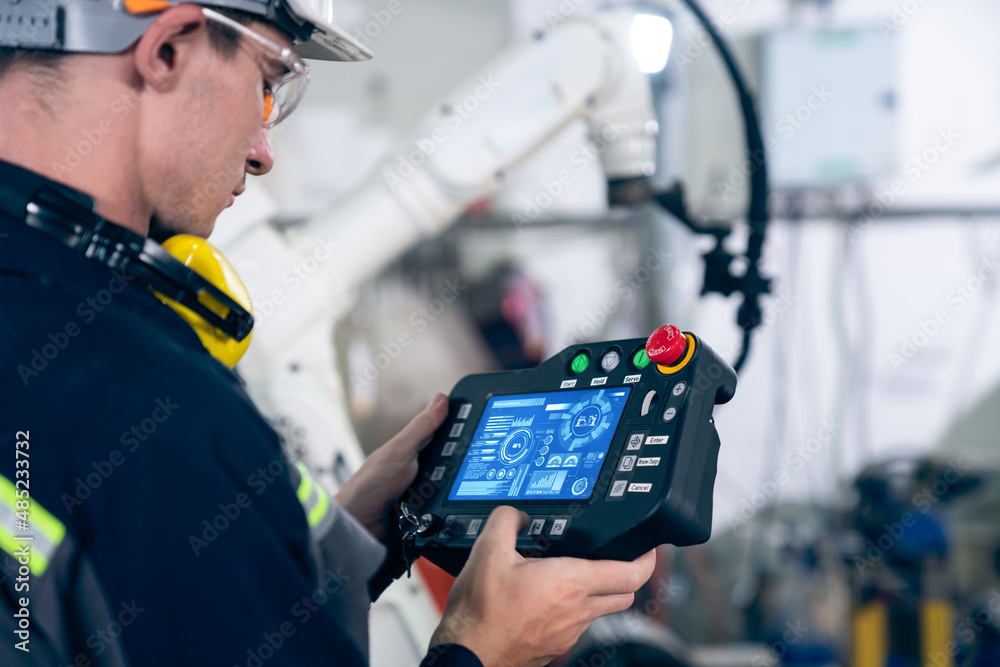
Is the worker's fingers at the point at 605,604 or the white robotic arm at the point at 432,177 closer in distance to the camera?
the worker's fingers at the point at 605,604

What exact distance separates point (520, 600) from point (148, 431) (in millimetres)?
281

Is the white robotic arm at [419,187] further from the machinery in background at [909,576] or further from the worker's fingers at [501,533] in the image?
the machinery in background at [909,576]

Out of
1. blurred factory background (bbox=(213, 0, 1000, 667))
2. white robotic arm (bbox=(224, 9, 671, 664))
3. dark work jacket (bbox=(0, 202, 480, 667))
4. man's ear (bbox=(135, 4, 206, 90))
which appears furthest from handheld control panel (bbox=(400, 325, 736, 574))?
blurred factory background (bbox=(213, 0, 1000, 667))

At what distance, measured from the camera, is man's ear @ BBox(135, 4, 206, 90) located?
1.77 ft

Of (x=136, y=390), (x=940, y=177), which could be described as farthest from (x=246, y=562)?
(x=940, y=177)

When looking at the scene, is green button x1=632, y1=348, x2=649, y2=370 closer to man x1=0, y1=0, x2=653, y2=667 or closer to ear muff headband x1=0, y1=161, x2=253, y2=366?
man x1=0, y1=0, x2=653, y2=667

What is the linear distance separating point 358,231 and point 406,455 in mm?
605

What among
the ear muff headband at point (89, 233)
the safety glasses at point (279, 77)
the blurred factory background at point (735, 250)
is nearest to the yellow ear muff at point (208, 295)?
the ear muff headband at point (89, 233)

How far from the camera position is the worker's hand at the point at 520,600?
0.54m

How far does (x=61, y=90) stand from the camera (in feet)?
1.78

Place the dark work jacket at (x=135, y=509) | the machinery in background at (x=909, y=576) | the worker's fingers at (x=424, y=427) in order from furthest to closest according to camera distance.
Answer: the machinery in background at (x=909, y=576), the worker's fingers at (x=424, y=427), the dark work jacket at (x=135, y=509)

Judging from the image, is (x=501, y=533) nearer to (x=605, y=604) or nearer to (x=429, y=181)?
(x=605, y=604)

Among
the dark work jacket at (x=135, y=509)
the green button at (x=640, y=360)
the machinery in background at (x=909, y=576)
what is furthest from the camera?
the machinery in background at (x=909, y=576)

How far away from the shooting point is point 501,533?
1.89 ft
